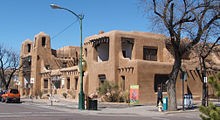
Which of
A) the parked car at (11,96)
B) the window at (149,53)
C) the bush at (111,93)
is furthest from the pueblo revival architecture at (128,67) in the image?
the parked car at (11,96)

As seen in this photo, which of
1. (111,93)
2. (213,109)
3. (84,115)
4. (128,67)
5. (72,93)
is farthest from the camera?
(72,93)

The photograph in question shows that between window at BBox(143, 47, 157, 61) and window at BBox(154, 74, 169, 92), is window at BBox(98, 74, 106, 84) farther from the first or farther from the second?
window at BBox(154, 74, 169, 92)

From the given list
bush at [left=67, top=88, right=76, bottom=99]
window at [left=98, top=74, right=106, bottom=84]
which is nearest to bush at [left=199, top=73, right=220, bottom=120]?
window at [left=98, top=74, right=106, bottom=84]

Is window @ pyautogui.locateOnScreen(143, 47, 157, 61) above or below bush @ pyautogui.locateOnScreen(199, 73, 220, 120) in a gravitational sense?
above

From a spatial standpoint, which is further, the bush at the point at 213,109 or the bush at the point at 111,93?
the bush at the point at 111,93

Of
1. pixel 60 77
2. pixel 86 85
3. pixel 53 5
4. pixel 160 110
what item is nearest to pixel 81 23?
pixel 53 5

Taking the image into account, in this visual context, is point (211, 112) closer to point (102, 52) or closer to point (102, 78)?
point (102, 78)

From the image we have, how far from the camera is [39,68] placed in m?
60.4

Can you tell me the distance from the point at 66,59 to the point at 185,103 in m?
37.7

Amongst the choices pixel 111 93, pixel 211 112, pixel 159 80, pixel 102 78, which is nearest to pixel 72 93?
pixel 102 78

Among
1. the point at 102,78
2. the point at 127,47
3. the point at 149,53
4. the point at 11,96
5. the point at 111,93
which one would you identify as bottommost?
the point at 11,96

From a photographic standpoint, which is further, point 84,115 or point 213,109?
point 84,115

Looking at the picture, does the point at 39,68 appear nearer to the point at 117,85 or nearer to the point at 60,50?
the point at 60,50

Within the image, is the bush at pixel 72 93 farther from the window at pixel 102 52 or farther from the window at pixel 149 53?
the window at pixel 149 53
